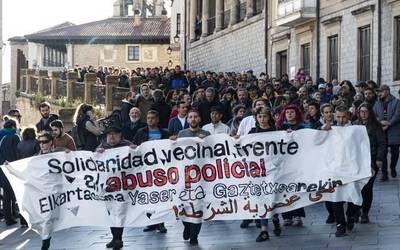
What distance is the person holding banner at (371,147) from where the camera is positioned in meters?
12.0

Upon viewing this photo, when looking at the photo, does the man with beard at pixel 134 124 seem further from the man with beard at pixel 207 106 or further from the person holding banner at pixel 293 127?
the man with beard at pixel 207 106

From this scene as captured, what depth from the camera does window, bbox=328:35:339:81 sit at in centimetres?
3053

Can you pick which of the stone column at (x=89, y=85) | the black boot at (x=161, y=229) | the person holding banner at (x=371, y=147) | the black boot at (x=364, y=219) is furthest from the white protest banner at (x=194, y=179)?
the stone column at (x=89, y=85)

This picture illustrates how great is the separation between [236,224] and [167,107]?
17.0ft

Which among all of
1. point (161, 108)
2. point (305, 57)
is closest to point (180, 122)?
point (161, 108)

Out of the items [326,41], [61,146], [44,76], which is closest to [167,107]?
[61,146]

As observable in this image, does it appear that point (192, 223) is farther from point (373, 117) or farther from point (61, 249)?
point (373, 117)

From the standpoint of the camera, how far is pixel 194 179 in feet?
38.4

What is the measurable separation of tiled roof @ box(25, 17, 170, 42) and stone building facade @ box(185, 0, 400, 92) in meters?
33.1

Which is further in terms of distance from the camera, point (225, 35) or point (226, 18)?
point (226, 18)

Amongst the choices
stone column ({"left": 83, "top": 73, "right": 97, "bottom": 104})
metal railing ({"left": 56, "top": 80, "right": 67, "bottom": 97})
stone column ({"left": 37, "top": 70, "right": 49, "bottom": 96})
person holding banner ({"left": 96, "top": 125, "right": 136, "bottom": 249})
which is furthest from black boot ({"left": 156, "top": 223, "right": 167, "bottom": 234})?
stone column ({"left": 37, "top": 70, "right": 49, "bottom": 96})

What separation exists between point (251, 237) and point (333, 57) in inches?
781

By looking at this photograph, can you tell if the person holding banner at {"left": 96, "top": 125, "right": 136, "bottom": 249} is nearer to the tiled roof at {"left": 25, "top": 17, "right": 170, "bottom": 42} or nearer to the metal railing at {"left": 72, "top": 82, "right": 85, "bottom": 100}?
the metal railing at {"left": 72, "top": 82, "right": 85, "bottom": 100}

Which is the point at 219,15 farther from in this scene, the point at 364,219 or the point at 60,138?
the point at 364,219
